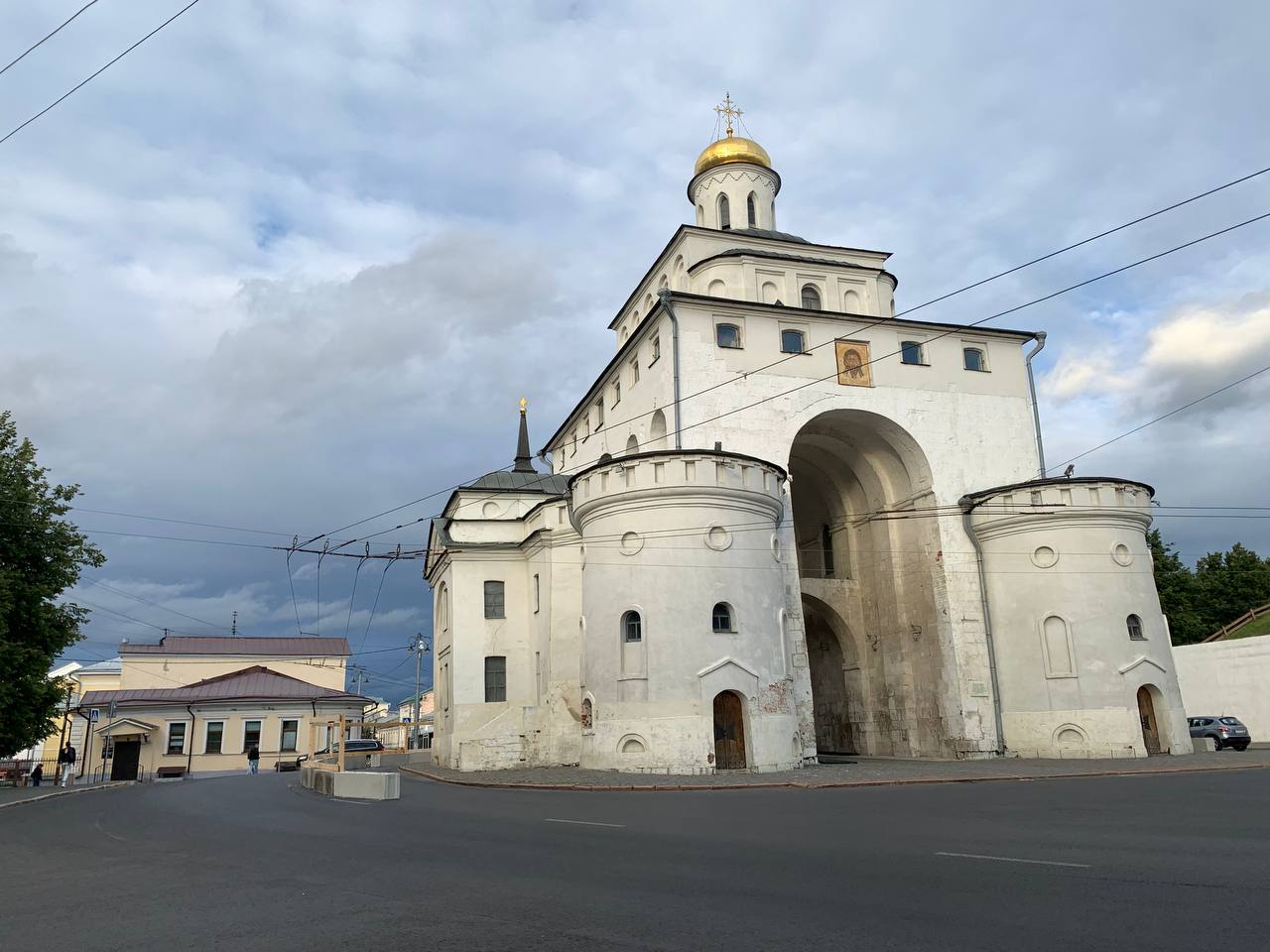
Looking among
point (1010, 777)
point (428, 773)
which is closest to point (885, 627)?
point (1010, 777)

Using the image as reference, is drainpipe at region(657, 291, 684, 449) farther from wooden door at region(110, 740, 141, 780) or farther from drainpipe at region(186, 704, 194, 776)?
wooden door at region(110, 740, 141, 780)

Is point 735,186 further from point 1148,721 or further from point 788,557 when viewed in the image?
point 1148,721

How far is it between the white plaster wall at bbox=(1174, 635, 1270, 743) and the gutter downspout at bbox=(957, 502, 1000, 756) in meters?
11.2

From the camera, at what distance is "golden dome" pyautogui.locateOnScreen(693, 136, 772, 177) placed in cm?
3616

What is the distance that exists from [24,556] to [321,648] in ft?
133

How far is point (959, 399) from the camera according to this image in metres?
30.0

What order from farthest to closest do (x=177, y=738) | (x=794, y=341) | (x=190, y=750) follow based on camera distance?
(x=177, y=738), (x=190, y=750), (x=794, y=341)

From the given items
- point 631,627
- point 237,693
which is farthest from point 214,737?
point 631,627

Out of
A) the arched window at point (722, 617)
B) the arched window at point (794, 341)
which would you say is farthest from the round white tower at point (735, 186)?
the arched window at point (722, 617)

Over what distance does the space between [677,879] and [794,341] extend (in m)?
23.0

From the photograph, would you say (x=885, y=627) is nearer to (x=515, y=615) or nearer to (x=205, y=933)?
(x=515, y=615)

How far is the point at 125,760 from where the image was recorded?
4212cm

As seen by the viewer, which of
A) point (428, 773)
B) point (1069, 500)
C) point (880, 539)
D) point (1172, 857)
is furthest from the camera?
point (880, 539)

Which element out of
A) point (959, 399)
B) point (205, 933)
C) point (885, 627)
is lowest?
point (205, 933)
